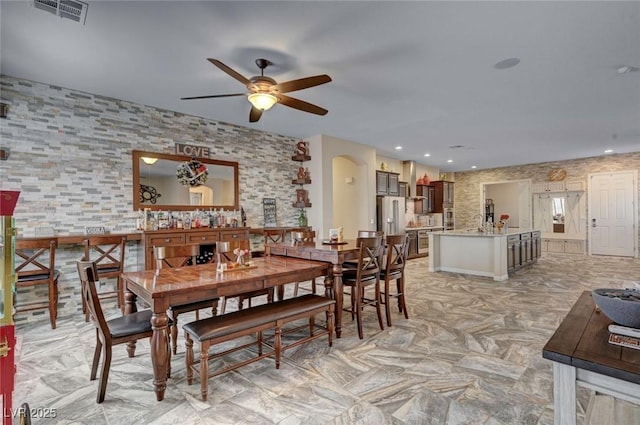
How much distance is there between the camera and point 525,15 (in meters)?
2.56

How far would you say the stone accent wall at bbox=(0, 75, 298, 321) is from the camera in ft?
12.2

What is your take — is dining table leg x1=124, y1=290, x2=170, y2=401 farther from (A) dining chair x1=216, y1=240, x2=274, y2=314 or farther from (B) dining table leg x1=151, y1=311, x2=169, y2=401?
(A) dining chair x1=216, y1=240, x2=274, y2=314

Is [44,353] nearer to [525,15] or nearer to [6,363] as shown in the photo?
[6,363]

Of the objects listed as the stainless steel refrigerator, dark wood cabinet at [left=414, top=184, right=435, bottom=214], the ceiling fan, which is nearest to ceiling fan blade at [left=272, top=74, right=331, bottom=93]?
the ceiling fan

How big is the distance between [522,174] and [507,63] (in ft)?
27.0

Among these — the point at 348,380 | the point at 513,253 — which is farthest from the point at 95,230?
the point at 513,253

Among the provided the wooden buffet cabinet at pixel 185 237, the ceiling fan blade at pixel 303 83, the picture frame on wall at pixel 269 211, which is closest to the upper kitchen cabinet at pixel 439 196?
the picture frame on wall at pixel 269 211

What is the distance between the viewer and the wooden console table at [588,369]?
0.99 m

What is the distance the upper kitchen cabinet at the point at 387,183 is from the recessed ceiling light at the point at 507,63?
4.70 m

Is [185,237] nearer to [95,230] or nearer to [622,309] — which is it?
[95,230]

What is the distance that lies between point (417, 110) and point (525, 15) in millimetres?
2368

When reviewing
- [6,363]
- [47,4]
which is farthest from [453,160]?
[6,363]

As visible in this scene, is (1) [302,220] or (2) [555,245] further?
(2) [555,245]

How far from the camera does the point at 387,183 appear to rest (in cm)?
841
